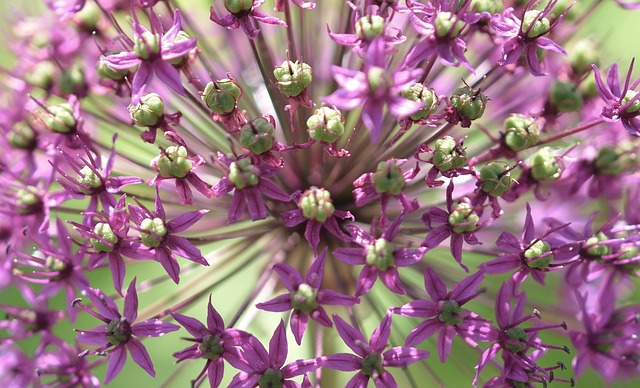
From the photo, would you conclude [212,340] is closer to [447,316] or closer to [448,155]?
[447,316]

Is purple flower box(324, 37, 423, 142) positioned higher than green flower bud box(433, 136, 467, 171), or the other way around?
purple flower box(324, 37, 423, 142)

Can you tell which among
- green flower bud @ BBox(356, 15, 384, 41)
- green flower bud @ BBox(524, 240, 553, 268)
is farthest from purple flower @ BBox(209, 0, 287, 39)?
green flower bud @ BBox(524, 240, 553, 268)

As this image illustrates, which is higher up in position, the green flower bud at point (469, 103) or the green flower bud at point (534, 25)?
the green flower bud at point (534, 25)

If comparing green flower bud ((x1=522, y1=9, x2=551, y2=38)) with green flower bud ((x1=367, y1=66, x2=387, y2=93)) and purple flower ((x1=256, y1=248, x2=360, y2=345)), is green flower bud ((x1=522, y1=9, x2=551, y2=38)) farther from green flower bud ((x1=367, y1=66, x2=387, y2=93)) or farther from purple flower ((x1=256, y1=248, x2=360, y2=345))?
purple flower ((x1=256, y1=248, x2=360, y2=345))

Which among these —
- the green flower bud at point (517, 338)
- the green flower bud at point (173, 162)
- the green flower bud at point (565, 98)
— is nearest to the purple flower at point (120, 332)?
the green flower bud at point (173, 162)

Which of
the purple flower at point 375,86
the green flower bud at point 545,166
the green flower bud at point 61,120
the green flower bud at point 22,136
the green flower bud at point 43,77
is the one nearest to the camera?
the purple flower at point 375,86

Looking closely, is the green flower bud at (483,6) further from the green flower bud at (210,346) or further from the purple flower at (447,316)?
the green flower bud at (210,346)
